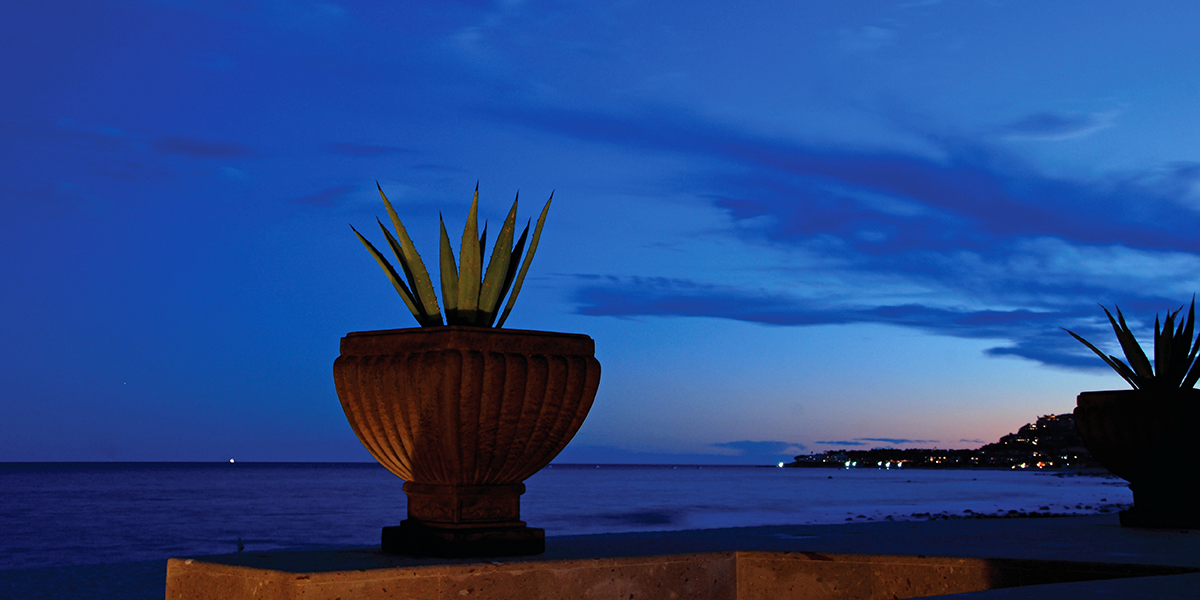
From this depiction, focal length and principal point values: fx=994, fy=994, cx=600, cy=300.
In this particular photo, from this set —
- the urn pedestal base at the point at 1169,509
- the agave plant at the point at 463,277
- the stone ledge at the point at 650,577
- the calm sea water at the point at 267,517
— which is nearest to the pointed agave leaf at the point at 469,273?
the agave plant at the point at 463,277

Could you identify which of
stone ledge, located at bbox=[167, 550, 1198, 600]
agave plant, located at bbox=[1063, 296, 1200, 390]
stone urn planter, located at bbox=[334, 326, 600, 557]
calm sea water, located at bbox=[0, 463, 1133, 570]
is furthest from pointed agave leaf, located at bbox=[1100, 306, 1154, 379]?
calm sea water, located at bbox=[0, 463, 1133, 570]

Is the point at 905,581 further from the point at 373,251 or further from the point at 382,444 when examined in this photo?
the point at 373,251

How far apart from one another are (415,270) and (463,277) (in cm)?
28

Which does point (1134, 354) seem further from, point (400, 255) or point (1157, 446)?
point (400, 255)

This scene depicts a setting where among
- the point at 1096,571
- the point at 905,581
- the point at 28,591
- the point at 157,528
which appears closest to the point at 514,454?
the point at 905,581

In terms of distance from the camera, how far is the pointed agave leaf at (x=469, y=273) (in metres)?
5.43

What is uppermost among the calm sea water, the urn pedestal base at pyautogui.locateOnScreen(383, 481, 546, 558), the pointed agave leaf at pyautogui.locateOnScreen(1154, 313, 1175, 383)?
the pointed agave leaf at pyautogui.locateOnScreen(1154, 313, 1175, 383)

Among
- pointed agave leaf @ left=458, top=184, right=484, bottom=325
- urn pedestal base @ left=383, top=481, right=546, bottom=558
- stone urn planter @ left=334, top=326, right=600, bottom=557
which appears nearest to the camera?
stone urn planter @ left=334, top=326, right=600, bottom=557

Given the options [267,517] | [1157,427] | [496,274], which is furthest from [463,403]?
[267,517]

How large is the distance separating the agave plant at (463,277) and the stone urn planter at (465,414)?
387mm

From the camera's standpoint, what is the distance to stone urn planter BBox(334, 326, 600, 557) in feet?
16.2

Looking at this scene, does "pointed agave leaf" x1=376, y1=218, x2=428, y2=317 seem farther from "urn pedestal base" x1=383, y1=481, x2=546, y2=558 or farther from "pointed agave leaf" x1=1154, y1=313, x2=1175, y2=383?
"pointed agave leaf" x1=1154, y1=313, x2=1175, y2=383

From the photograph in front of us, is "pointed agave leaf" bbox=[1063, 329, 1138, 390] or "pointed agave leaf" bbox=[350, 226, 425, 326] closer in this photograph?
"pointed agave leaf" bbox=[350, 226, 425, 326]

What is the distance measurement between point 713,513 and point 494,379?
Answer: 47.5 m
